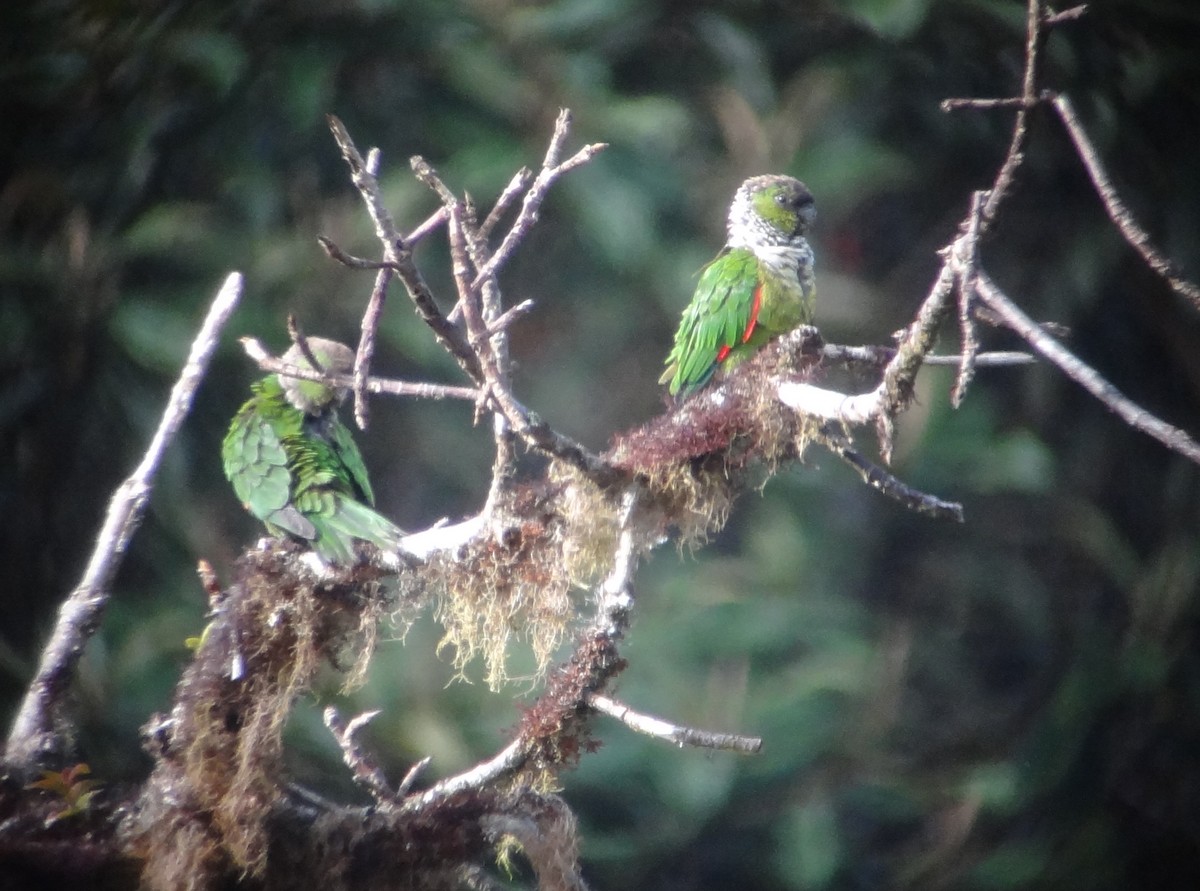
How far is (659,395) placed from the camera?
5523 mm

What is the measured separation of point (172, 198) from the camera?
17.6 feet

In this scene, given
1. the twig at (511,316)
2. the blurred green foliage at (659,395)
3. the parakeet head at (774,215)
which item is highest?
→ the twig at (511,316)

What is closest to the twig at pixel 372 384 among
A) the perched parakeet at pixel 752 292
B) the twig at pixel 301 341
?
the twig at pixel 301 341

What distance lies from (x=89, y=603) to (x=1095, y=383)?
1.96m

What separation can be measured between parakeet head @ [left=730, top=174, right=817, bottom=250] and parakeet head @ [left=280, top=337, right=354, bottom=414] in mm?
1349

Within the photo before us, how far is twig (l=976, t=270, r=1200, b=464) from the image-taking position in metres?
1.47

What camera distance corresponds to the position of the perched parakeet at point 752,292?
3.55 metres

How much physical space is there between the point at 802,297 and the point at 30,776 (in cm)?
248

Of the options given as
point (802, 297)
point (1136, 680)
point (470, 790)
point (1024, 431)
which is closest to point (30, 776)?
point (470, 790)

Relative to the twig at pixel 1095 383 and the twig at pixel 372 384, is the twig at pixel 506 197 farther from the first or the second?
the twig at pixel 1095 383

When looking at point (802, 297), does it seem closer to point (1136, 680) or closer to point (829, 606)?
point (829, 606)

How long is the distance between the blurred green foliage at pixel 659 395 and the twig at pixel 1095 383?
3393mm

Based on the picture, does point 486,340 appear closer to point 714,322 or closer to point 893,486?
point 893,486

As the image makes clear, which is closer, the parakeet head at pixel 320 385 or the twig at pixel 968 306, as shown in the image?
the twig at pixel 968 306
